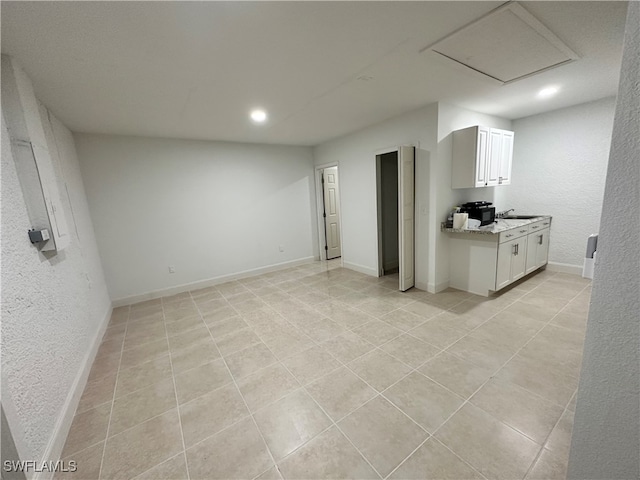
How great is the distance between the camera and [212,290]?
4.20 m

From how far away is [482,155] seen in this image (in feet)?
10.7

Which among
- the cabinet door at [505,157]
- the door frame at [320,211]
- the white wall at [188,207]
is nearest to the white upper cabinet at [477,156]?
the cabinet door at [505,157]

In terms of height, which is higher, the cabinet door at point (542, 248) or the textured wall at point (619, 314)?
the textured wall at point (619, 314)

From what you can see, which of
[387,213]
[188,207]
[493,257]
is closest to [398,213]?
[387,213]

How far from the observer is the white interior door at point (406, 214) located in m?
3.33

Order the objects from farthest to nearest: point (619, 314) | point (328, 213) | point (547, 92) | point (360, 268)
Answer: point (328, 213) < point (360, 268) < point (547, 92) < point (619, 314)

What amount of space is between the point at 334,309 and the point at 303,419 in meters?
1.62

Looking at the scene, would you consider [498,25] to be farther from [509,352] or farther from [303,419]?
[303,419]

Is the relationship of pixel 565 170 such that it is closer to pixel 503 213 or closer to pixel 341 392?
pixel 503 213

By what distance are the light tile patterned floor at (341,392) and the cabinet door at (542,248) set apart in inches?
31.0

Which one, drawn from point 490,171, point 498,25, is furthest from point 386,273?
point 498,25

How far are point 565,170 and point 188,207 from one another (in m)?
5.91

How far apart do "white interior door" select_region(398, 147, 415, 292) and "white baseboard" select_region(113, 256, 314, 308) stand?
246cm

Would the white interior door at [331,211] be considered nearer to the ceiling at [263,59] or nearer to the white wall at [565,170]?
the ceiling at [263,59]
